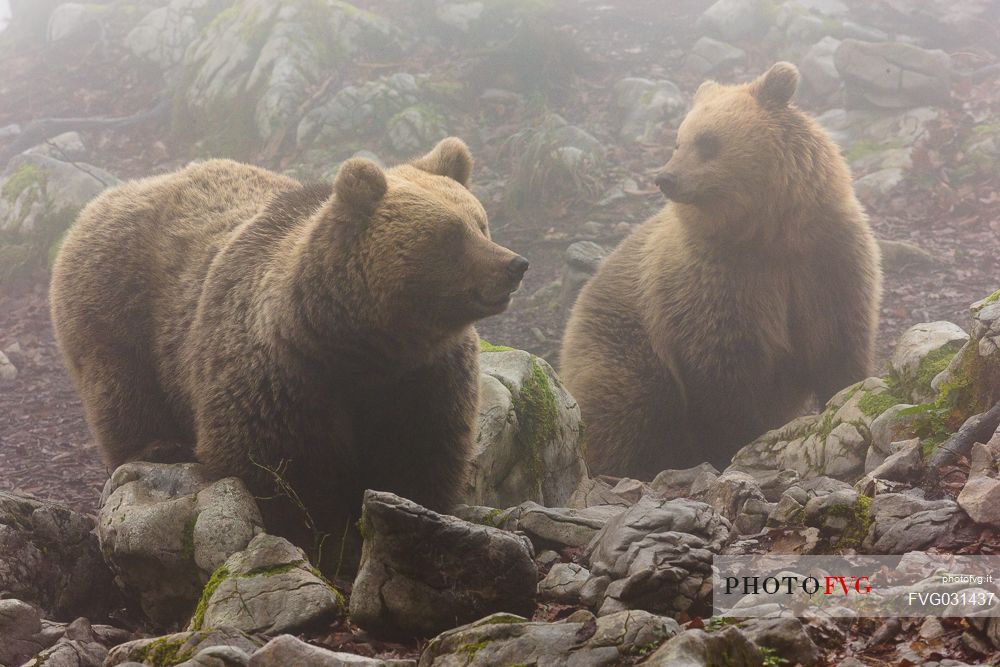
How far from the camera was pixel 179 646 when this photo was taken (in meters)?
3.70

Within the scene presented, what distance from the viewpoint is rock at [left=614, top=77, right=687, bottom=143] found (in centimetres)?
1405

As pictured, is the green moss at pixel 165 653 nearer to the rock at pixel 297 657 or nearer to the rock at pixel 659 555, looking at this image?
the rock at pixel 297 657

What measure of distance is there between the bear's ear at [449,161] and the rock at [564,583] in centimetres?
246

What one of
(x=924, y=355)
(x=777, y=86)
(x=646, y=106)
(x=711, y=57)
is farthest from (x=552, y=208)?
(x=924, y=355)

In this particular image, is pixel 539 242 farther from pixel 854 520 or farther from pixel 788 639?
pixel 788 639

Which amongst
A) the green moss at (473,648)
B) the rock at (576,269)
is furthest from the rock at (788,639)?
the rock at (576,269)

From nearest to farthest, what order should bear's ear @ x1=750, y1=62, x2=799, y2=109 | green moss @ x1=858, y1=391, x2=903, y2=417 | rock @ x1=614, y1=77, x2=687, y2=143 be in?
green moss @ x1=858, y1=391, x2=903, y2=417 < bear's ear @ x1=750, y1=62, x2=799, y2=109 < rock @ x1=614, y1=77, x2=687, y2=143

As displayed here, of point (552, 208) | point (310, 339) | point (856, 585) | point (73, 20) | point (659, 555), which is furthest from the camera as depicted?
point (73, 20)

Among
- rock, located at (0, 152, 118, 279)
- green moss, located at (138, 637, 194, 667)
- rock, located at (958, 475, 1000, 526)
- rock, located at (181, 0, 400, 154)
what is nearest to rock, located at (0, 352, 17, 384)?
rock, located at (0, 152, 118, 279)

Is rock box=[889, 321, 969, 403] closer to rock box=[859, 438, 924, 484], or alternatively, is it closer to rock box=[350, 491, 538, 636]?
rock box=[859, 438, 924, 484]

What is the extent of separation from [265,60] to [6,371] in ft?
22.4

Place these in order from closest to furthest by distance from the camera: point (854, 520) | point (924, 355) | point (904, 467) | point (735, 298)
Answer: point (854, 520)
point (904, 467)
point (924, 355)
point (735, 298)

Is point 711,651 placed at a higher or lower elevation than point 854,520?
higher

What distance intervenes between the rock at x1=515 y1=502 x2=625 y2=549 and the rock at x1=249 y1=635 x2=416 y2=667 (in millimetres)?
1816
